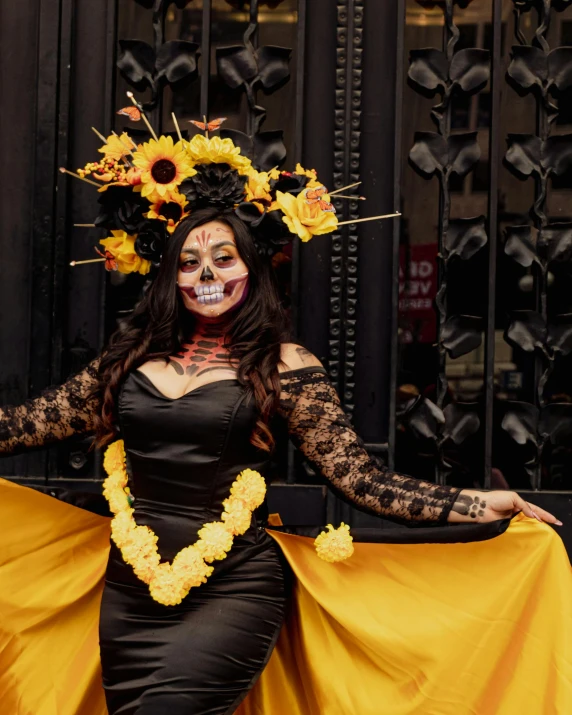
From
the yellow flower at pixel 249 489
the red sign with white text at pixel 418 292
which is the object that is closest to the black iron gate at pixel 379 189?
the red sign with white text at pixel 418 292

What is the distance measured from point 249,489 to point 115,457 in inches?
19.4

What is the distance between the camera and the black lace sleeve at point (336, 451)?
9.52 feet

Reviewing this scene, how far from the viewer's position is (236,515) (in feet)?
9.11

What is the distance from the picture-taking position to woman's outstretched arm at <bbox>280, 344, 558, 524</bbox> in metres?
2.86

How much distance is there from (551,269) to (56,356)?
2.07 metres

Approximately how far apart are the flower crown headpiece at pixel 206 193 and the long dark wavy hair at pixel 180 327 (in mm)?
59

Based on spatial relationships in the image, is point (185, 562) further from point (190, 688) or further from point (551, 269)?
point (551, 269)

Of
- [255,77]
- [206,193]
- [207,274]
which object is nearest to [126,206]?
[206,193]

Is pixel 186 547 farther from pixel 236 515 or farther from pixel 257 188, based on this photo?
pixel 257 188

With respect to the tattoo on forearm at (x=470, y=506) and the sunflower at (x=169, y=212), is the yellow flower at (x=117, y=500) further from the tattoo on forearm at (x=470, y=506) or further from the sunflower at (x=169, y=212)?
the tattoo on forearm at (x=470, y=506)

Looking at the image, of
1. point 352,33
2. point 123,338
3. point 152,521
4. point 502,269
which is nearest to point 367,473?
point 152,521

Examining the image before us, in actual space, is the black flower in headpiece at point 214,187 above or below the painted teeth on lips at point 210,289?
above

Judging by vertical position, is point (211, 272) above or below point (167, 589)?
above

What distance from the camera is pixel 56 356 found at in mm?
3824
